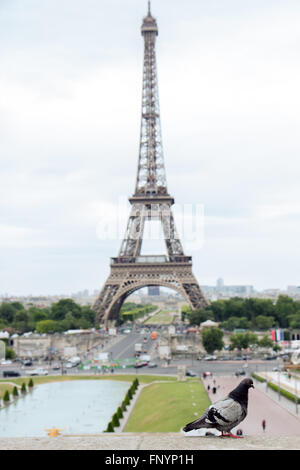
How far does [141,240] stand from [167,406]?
142 feet

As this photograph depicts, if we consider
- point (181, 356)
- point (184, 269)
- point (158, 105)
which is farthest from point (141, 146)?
point (181, 356)

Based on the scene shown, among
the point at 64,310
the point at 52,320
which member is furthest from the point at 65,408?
the point at 64,310

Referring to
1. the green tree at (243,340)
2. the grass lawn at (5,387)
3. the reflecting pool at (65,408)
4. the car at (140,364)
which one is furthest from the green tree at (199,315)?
the grass lawn at (5,387)

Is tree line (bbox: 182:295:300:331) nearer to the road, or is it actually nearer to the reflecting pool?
the road

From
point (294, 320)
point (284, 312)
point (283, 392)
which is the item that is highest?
point (284, 312)

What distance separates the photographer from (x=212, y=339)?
4950 centimetres

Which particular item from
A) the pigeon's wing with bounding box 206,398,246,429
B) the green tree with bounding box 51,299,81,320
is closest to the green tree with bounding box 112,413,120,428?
the pigeon's wing with bounding box 206,398,246,429

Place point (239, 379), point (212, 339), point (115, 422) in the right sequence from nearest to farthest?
point (115, 422)
point (239, 379)
point (212, 339)

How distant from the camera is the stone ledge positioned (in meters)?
4.32

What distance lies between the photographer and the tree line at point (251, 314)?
6347 centimetres

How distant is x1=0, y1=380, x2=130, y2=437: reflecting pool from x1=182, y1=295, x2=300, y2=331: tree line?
2685cm

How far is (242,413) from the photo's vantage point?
6.00m

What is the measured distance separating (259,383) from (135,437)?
1282 inches

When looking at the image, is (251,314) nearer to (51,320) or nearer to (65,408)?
(51,320)
